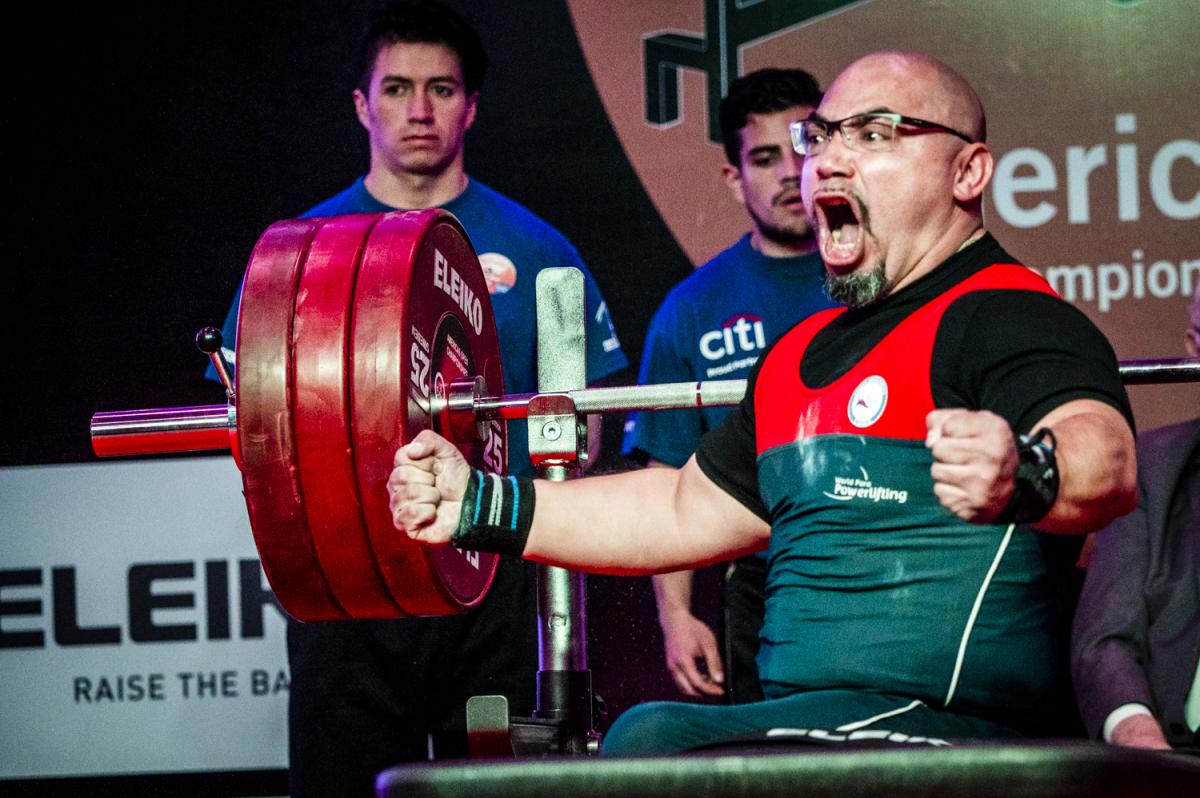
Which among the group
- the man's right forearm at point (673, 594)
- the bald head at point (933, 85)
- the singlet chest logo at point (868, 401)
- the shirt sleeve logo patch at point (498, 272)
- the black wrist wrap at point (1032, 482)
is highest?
the bald head at point (933, 85)

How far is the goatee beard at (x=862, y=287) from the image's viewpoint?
220 cm

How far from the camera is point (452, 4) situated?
4.09 meters

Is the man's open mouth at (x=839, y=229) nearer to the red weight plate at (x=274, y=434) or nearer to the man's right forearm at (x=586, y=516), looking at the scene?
the man's right forearm at (x=586, y=516)

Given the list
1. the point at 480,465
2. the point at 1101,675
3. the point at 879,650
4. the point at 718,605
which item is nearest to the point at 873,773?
the point at 879,650

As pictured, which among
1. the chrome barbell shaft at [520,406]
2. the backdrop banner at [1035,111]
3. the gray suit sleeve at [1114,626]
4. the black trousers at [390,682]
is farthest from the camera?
the backdrop banner at [1035,111]

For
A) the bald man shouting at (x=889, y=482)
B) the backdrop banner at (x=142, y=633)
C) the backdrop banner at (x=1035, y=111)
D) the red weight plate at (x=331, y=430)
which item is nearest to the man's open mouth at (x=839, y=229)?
the bald man shouting at (x=889, y=482)

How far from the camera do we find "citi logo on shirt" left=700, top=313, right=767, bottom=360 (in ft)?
11.3

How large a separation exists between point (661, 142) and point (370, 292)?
1.87 m

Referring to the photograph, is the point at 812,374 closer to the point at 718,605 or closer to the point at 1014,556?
the point at 1014,556

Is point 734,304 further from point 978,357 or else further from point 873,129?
point 978,357

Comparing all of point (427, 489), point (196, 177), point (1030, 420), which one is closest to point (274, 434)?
point (427, 489)

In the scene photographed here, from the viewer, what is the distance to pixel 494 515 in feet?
6.86

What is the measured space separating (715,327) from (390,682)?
1.16 m

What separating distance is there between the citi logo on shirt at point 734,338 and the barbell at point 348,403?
0.94 meters
